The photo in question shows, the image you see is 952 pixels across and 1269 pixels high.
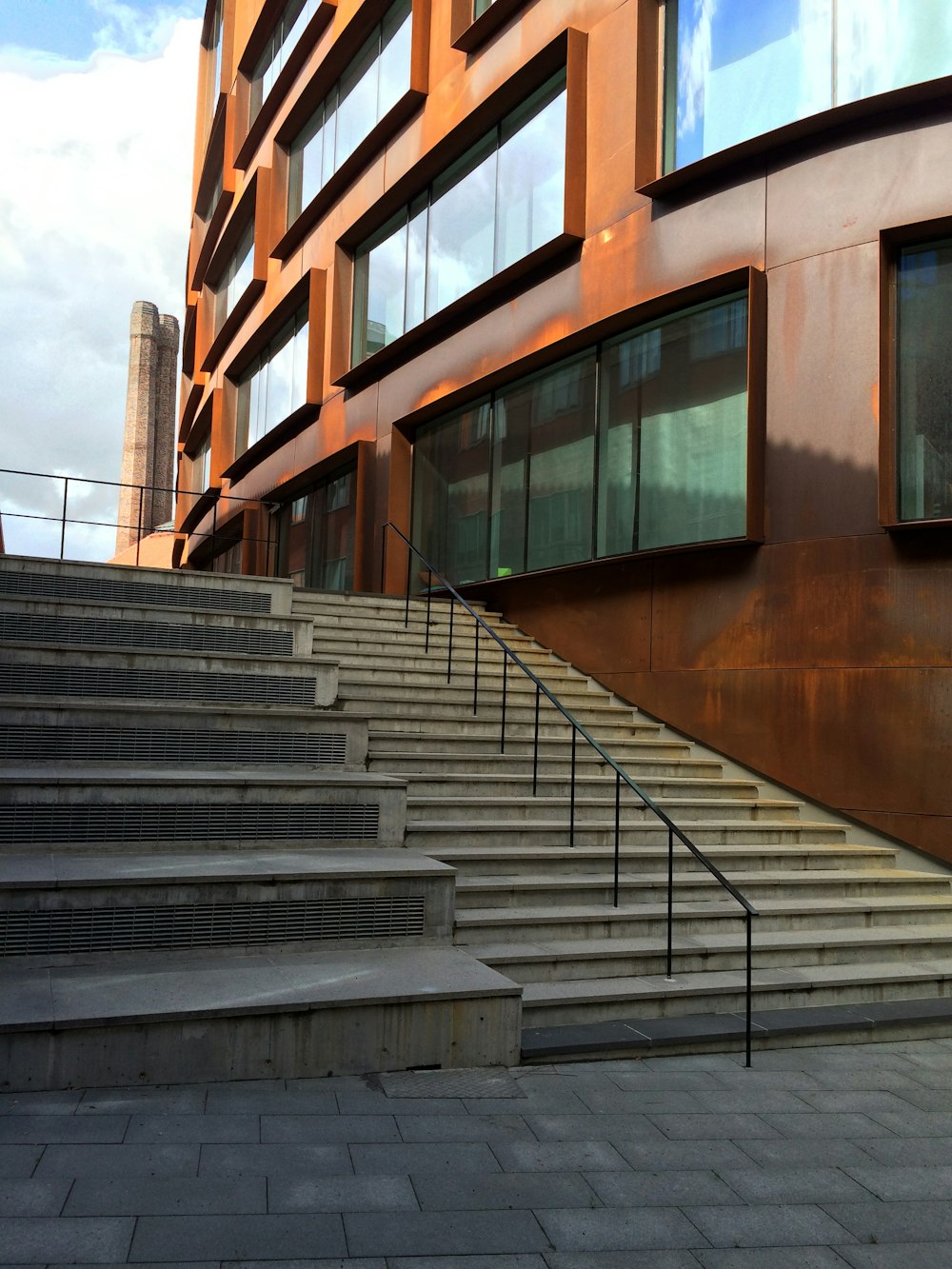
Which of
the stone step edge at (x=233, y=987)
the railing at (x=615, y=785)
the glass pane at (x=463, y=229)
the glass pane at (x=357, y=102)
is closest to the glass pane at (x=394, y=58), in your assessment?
the glass pane at (x=357, y=102)

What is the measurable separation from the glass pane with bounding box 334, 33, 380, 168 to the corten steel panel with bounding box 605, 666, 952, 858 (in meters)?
13.1

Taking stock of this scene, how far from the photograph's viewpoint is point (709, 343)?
1160 cm

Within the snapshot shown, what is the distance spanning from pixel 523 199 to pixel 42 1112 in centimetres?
1287

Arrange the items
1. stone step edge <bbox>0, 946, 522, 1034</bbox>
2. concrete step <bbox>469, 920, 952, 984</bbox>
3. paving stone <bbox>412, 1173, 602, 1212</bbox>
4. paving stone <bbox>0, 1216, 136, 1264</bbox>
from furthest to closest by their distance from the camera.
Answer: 1. concrete step <bbox>469, 920, 952, 984</bbox>
2. stone step edge <bbox>0, 946, 522, 1034</bbox>
3. paving stone <bbox>412, 1173, 602, 1212</bbox>
4. paving stone <bbox>0, 1216, 136, 1264</bbox>

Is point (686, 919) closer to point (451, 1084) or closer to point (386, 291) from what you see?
point (451, 1084)

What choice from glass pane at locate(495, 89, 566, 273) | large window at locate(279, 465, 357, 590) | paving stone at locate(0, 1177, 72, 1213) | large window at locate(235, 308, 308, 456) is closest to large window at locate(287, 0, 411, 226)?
large window at locate(235, 308, 308, 456)

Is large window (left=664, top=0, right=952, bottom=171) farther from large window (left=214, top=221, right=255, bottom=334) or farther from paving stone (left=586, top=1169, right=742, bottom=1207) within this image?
large window (left=214, top=221, right=255, bottom=334)

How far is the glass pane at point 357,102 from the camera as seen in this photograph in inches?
761

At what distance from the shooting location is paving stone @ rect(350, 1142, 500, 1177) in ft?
14.1

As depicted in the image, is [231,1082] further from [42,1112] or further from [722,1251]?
[722,1251]

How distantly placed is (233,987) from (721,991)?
117 inches

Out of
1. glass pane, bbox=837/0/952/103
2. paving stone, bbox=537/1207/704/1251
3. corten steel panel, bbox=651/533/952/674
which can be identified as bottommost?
paving stone, bbox=537/1207/704/1251

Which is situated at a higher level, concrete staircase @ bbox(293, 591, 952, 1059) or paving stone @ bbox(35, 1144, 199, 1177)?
concrete staircase @ bbox(293, 591, 952, 1059)

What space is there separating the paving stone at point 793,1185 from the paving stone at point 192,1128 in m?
1.95
